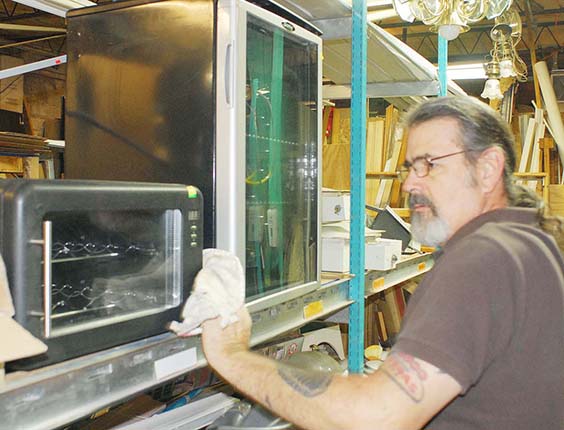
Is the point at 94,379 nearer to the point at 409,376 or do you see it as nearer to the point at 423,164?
the point at 409,376

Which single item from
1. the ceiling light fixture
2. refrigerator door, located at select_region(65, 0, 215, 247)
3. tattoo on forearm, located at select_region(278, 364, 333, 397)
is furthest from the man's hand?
the ceiling light fixture

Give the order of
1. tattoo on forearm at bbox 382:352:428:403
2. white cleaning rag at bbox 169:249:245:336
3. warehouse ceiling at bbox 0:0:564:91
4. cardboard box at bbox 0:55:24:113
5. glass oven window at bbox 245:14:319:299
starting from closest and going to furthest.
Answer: tattoo on forearm at bbox 382:352:428:403 → white cleaning rag at bbox 169:249:245:336 → glass oven window at bbox 245:14:319:299 → cardboard box at bbox 0:55:24:113 → warehouse ceiling at bbox 0:0:564:91

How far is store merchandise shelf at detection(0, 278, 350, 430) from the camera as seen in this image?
2.99 ft

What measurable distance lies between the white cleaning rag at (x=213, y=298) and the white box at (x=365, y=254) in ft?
3.28

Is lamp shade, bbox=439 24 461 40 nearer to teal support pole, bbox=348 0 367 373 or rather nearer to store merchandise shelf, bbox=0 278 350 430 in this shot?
teal support pole, bbox=348 0 367 373

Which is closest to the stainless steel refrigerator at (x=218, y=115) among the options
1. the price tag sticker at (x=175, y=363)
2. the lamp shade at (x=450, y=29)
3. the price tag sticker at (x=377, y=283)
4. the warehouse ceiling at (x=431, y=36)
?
the price tag sticker at (x=175, y=363)

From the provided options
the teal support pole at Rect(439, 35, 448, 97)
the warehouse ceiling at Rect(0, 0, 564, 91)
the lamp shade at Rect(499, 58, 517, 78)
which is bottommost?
the teal support pole at Rect(439, 35, 448, 97)

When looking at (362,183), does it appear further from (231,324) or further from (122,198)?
(122,198)

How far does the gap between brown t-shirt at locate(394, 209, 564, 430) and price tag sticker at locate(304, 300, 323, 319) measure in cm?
51

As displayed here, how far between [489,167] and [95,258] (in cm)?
97

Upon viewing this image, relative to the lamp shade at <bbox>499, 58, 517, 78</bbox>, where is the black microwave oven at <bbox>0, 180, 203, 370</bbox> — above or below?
below

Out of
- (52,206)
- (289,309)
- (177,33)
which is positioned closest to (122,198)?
(52,206)

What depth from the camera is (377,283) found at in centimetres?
244

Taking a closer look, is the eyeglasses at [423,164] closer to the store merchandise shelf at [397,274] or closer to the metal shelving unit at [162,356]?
the metal shelving unit at [162,356]
